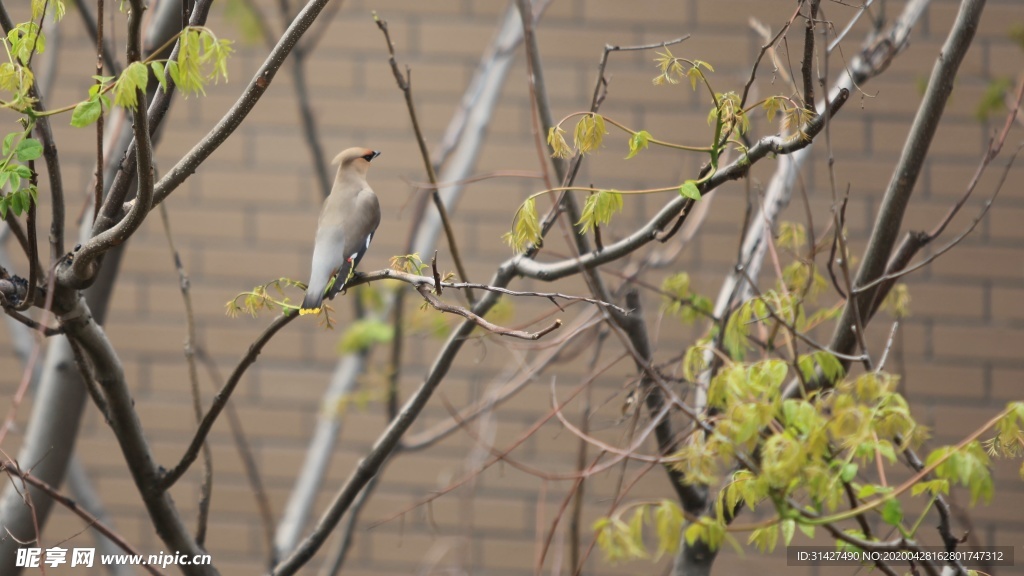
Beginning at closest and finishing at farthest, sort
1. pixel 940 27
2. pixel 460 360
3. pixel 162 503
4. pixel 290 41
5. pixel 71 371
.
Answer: pixel 290 41 < pixel 162 503 < pixel 71 371 < pixel 940 27 < pixel 460 360

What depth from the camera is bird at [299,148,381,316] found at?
1.80 m

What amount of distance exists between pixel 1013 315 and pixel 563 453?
6.42 feet

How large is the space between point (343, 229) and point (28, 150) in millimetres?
768

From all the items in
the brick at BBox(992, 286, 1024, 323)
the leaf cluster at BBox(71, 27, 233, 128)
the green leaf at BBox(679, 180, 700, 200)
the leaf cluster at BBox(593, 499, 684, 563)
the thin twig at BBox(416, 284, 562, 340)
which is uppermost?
the leaf cluster at BBox(71, 27, 233, 128)

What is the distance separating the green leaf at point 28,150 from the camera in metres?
1.32

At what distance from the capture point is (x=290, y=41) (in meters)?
1.34

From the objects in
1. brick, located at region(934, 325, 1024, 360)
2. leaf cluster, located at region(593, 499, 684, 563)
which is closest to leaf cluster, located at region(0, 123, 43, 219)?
leaf cluster, located at region(593, 499, 684, 563)

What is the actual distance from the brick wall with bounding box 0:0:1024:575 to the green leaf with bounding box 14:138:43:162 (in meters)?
2.49

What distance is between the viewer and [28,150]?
1324mm

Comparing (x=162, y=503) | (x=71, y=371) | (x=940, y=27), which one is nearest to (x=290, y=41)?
(x=162, y=503)

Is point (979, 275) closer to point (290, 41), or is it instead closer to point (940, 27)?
point (940, 27)

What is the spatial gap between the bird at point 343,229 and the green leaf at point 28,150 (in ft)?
1.68

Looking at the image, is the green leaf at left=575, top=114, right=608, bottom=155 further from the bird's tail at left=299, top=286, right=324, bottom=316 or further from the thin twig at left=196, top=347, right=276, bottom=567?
the thin twig at left=196, top=347, right=276, bottom=567

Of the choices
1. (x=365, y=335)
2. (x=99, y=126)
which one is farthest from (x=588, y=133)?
(x=365, y=335)
